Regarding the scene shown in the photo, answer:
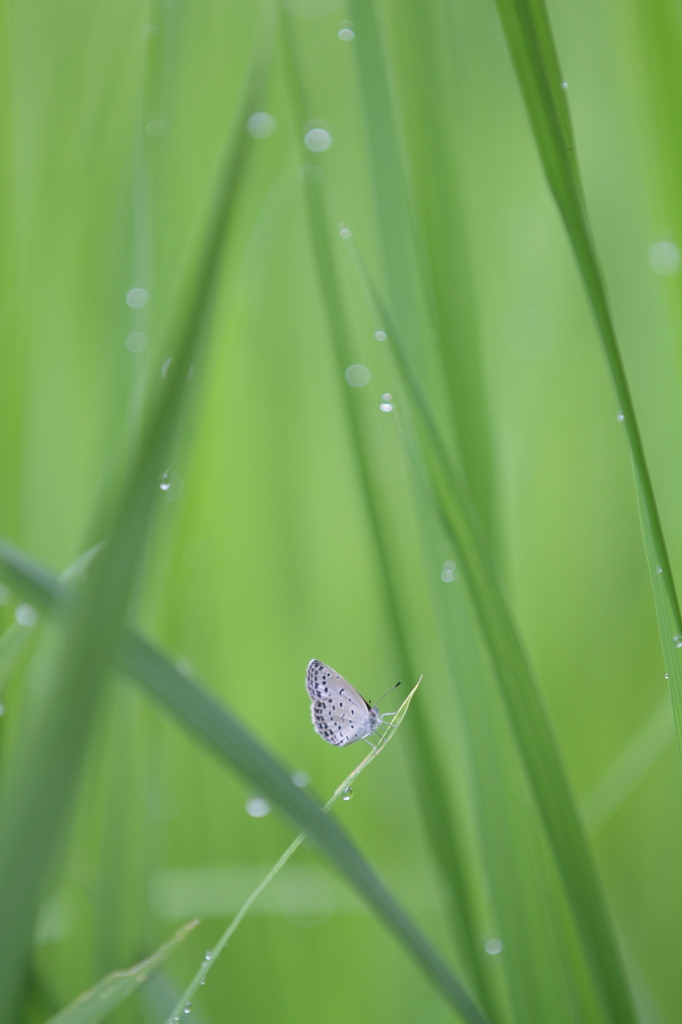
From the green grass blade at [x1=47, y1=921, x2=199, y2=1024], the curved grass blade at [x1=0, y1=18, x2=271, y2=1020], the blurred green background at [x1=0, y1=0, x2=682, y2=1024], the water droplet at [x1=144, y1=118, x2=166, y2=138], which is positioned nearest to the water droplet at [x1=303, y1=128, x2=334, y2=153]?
the blurred green background at [x1=0, y1=0, x2=682, y2=1024]

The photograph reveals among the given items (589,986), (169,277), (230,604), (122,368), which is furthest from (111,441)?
(589,986)

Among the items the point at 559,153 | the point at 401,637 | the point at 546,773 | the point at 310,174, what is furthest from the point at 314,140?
the point at 546,773

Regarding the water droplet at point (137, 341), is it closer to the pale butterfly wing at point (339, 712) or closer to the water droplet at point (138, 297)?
the water droplet at point (138, 297)

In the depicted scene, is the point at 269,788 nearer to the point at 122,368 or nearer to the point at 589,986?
the point at 589,986

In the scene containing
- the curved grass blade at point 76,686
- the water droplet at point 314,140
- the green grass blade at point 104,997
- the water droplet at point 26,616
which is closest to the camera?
the curved grass blade at point 76,686

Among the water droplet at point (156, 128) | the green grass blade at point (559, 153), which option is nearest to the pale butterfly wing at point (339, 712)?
the green grass blade at point (559, 153)

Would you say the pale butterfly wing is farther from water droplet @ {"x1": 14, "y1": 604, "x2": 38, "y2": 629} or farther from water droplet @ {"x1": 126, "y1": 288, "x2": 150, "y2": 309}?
water droplet @ {"x1": 126, "y1": 288, "x2": 150, "y2": 309}
